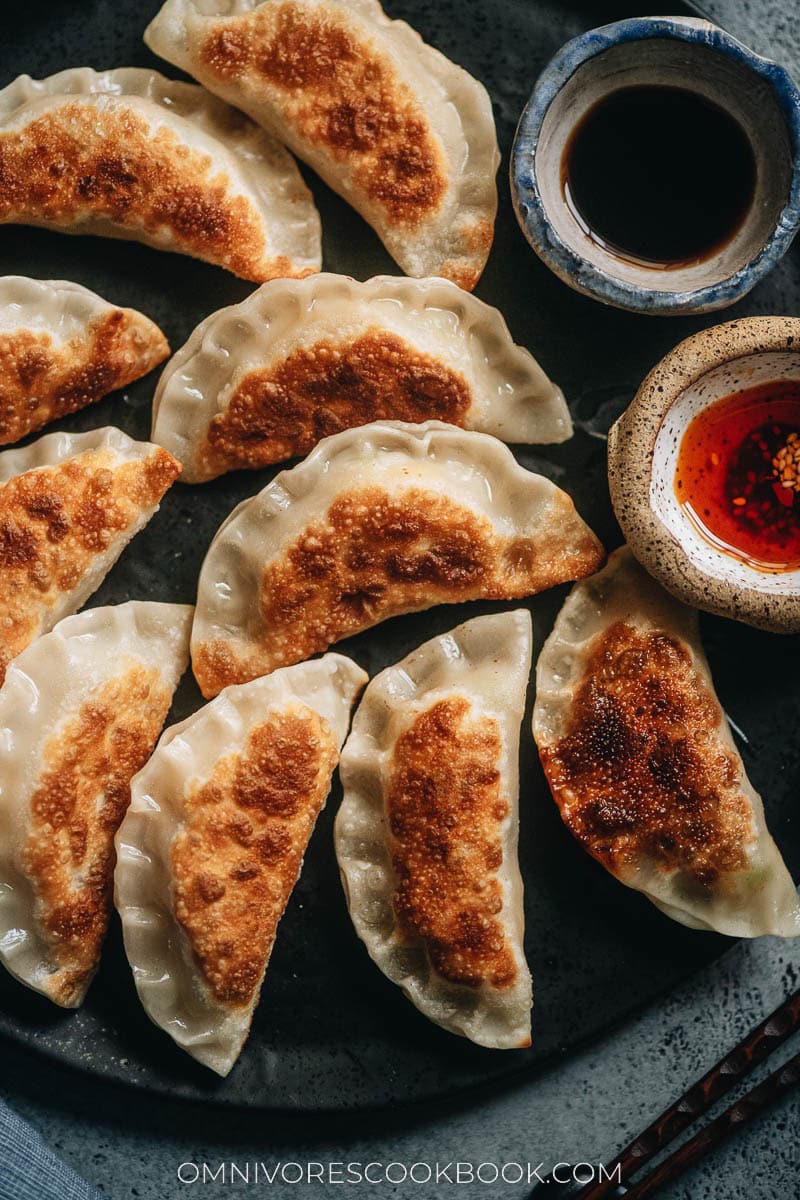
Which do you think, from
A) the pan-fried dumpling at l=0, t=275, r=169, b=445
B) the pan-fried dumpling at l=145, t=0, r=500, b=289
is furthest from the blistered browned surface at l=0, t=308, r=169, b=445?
the pan-fried dumpling at l=145, t=0, r=500, b=289

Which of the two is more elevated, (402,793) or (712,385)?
(712,385)

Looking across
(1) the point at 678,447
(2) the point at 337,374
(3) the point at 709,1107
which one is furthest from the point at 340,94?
(3) the point at 709,1107

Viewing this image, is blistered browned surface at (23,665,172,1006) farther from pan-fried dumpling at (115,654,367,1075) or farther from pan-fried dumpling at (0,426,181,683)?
pan-fried dumpling at (0,426,181,683)

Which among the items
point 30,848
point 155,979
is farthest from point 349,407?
point 155,979

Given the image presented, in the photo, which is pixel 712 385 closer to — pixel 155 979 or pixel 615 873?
pixel 615 873

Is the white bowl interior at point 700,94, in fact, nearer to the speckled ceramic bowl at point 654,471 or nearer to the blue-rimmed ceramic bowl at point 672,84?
the blue-rimmed ceramic bowl at point 672,84

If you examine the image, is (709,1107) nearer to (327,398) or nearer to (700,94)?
(327,398)
